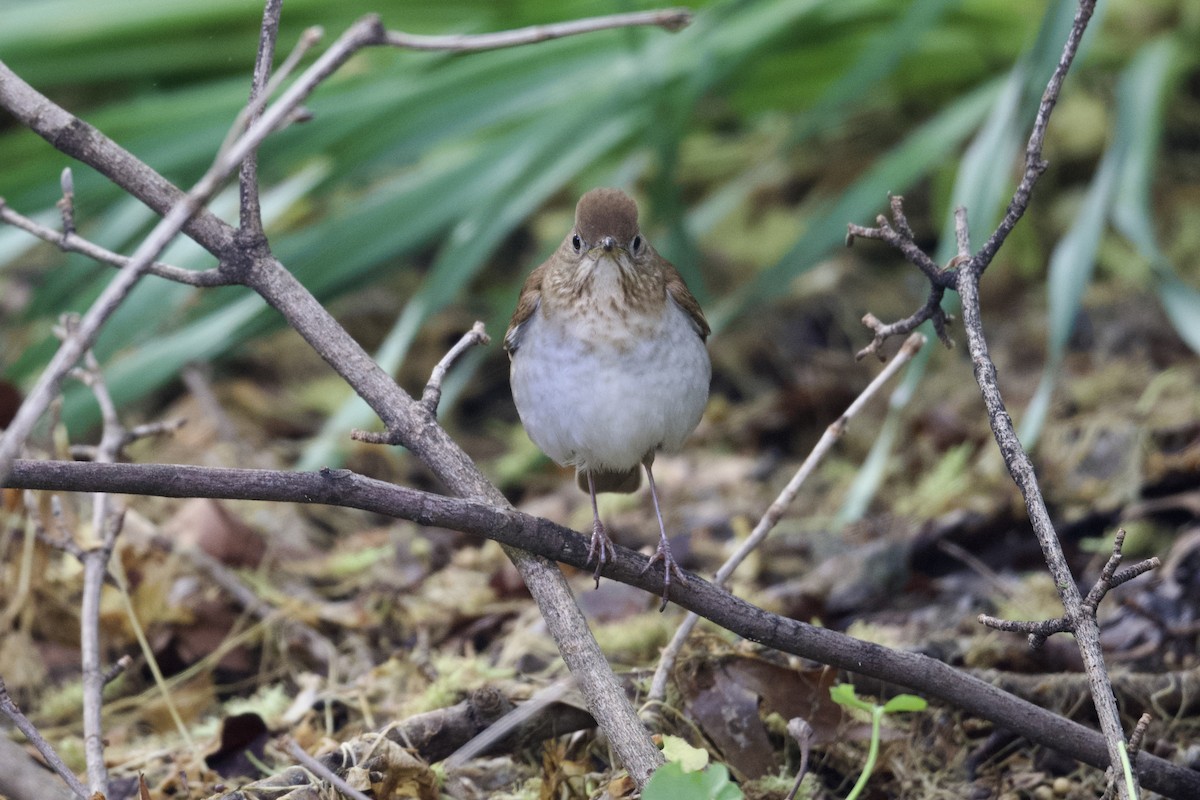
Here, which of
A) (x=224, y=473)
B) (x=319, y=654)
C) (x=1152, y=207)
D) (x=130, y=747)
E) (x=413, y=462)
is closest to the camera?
(x=224, y=473)

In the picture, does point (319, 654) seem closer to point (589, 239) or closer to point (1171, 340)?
point (589, 239)

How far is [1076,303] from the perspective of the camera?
3.48m

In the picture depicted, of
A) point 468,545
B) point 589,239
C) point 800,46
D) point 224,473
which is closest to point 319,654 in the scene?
point 468,545

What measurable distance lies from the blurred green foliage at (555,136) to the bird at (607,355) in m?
1.10

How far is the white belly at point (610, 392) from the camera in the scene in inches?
99.1

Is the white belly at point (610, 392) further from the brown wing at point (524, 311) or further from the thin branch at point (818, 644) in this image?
the thin branch at point (818, 644)

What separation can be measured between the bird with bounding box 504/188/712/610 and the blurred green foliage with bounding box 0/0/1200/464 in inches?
43.4

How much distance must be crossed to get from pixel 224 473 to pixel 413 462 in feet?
9.16

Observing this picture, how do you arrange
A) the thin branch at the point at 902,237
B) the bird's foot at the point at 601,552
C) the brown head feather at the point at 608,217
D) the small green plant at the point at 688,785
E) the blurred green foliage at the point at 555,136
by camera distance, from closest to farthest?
1. the small green plant at the point at 688,785
2. the thin branch at the point at 902,237
3. the bird's foot at the point at 601,552
4. the brown head feather at the point at 608,217
5. the blurred green foliage at the point at 555,136

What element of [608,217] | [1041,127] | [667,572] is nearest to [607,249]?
[608,217]

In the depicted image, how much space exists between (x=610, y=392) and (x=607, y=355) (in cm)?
8

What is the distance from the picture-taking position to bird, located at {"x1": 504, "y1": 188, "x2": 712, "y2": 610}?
2523mm

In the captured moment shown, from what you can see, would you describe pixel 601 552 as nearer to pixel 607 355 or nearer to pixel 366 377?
pixel 366 377

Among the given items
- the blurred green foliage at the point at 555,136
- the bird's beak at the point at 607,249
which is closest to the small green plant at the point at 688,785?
the bird's beak at the point at 607,249
